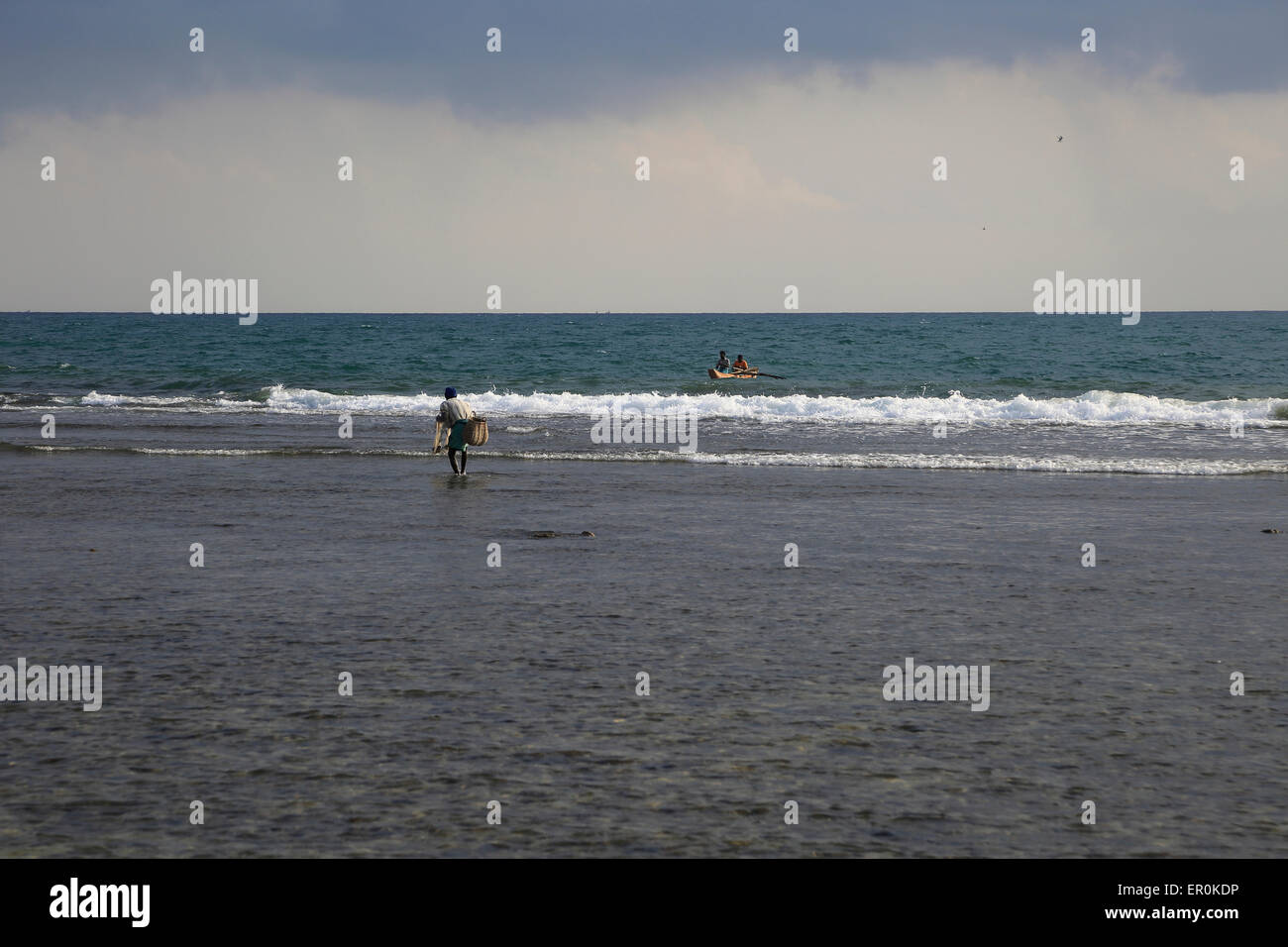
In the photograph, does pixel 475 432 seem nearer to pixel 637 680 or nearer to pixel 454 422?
pixel 454 422

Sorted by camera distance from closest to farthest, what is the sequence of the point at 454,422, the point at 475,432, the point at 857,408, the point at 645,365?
the point at 475,432 → the point at 454,422 → the point at 857,408 → the point at 645,365

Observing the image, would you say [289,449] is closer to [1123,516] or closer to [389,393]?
[1123,516]

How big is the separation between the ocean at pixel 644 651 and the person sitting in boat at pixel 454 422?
656 millimetres

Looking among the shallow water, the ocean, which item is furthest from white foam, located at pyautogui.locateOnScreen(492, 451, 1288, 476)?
the shallow water

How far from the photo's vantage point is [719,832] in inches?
224

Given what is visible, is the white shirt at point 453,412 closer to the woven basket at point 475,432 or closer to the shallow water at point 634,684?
the woven basket at point 475,432

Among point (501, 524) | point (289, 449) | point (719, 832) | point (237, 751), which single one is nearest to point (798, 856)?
point (719, 832)

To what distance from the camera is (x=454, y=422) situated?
21750mm

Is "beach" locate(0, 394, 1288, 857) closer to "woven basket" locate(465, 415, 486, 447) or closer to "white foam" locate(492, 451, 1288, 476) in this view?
"woven basket" locate(465, 415, 486, 447)

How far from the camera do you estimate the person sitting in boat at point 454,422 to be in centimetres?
2152

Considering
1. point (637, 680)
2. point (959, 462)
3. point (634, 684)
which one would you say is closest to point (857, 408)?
point (959, 462)

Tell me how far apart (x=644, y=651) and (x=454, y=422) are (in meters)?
13.3

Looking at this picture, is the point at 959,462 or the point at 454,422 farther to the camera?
the point at 959,462

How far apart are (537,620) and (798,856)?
16.6ft
